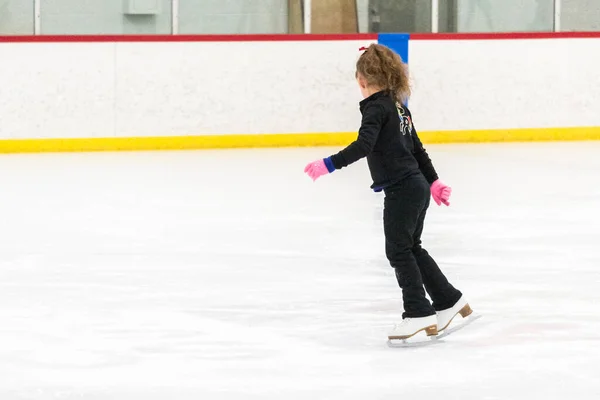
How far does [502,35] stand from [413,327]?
29.3ft

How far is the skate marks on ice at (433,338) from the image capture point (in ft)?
14.3

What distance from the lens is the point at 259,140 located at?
12.1m

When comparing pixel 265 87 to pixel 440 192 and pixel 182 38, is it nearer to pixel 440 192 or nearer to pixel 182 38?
pixel 182 38

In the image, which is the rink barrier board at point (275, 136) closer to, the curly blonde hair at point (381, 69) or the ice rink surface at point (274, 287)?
the ice rink surface at point (274, 287)

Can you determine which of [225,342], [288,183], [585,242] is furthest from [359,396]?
[288,183]

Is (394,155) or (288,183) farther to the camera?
(288,183)

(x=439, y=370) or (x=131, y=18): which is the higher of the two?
(x=131, y=18)

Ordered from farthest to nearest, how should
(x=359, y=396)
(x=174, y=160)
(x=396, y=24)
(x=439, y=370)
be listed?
(x=396, y=24), (x=174, y=160), (x=439, y=370), (x=359, y=396)

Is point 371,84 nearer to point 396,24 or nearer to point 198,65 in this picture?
point 198,65

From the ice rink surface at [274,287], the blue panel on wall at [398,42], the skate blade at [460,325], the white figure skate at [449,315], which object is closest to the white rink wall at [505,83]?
the blue panel on wall at [398,42]

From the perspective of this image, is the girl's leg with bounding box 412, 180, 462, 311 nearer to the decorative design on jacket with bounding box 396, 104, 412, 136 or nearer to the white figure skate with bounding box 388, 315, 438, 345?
the white figure skate with bounding box 388, 315, 438, 345

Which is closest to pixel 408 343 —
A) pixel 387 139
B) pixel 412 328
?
pixel 412 328

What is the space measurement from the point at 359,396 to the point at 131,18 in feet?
29.0

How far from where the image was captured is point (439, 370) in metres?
4.02
